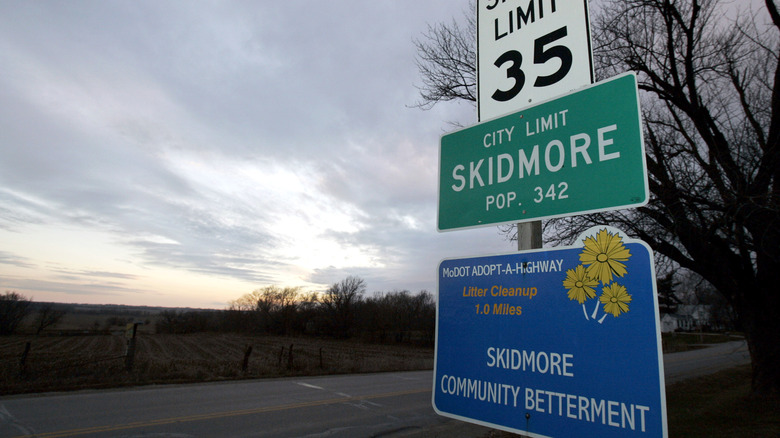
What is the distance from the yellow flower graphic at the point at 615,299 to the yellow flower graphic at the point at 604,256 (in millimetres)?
29

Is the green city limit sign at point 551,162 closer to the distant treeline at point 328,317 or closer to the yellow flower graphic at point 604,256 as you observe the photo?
the yellow flower graphic at point 604,256

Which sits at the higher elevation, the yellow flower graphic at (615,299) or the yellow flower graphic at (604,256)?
the yellow flower graphic at (604,256)

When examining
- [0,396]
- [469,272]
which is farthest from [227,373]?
[469,272]

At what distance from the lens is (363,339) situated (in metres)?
62.0

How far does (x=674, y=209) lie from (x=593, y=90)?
716 centimetres

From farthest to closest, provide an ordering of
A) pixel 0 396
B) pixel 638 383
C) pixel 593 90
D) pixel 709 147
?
pixel 0 396 → pixel 709 147 → pixel 593 90 → pixel 638 383

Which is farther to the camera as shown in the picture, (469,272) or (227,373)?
(227,373)

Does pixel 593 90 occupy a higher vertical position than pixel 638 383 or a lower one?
higher

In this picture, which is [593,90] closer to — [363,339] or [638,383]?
[638,383]

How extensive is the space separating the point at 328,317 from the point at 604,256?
70.9m

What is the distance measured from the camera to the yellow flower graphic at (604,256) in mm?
1294

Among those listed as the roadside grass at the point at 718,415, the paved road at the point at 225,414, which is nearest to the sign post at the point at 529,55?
the roadside grass at the point at 718,415

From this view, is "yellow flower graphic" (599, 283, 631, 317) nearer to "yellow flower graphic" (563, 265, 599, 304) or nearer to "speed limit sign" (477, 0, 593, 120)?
"yellow flower graphic" (563, 265, 599, 304)

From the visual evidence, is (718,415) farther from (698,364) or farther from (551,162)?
(698,364)
